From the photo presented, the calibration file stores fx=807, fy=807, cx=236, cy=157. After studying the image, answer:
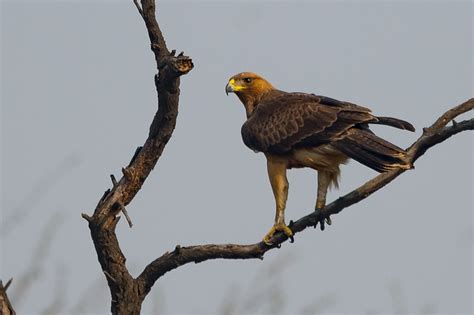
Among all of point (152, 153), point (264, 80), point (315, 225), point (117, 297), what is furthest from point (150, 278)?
point (264, 80)

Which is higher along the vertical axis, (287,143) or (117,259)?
(287,143)

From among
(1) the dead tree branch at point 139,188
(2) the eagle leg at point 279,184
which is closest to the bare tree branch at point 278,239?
(1) the dead tree branch at point 139,188

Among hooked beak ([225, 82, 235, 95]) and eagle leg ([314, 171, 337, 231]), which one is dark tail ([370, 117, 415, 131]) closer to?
eagle leg ([314, 171, 337, 231])

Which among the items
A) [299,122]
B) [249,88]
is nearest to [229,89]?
[249,88]

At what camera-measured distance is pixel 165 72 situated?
493 cm

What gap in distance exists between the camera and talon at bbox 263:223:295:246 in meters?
5.41

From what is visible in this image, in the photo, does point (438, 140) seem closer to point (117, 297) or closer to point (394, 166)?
point (394, 166)

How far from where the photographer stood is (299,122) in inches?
244

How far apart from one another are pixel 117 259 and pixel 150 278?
0.92 feet

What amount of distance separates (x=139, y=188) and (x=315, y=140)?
140 cm

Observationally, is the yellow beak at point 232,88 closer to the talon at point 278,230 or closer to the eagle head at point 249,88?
the eagle head at point 249,88

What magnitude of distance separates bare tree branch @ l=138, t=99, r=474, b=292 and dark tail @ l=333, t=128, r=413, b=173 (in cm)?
7

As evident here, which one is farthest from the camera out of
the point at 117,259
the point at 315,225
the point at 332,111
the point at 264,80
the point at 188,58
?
the point at 264,80

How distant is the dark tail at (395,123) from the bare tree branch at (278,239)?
17.0 inches
